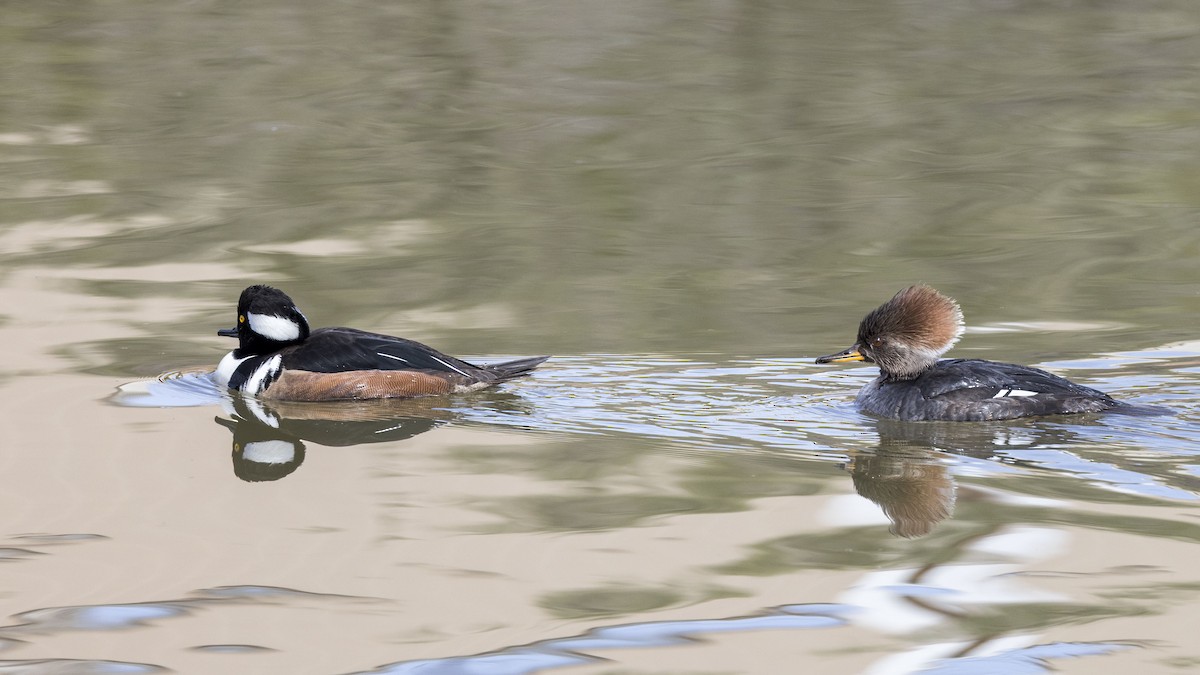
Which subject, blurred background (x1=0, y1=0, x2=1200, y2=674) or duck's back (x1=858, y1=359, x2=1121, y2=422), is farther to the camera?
duck's back (x1=858, y1=359, x2=1121, y2=422)

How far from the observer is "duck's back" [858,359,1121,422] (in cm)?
Result: 781

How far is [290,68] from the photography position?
65.9 ft

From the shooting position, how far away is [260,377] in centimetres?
883

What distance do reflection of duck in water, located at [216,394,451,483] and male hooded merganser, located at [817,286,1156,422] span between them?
7.25ft

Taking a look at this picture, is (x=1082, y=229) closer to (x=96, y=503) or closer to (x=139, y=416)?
(x=139, y=416)

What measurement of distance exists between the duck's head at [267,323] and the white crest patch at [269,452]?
1235 mm

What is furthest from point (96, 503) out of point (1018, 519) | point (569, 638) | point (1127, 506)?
point (1127, 506)

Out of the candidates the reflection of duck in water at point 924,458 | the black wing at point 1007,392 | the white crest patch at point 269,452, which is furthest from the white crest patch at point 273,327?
the black wing at point 1007,392

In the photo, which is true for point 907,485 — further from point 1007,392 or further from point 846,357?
point 846,357

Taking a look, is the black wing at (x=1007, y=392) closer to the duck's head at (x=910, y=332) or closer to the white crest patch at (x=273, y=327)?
the duck's head at (x=910, y=332)

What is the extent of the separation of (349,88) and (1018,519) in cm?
1401

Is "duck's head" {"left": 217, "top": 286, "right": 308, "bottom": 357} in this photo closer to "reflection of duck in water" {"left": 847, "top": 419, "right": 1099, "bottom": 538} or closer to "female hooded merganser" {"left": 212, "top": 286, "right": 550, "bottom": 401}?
"female hooded merganser" {"left": 212, "top": 286, "right": 550, "bottom": 401}

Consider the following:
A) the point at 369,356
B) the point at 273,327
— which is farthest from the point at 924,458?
the point at 273,327

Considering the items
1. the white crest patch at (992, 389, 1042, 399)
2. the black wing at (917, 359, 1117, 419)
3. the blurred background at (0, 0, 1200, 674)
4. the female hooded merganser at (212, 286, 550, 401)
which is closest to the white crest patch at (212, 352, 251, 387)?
the female hooded merganser at (212, 286, 550, 401)
